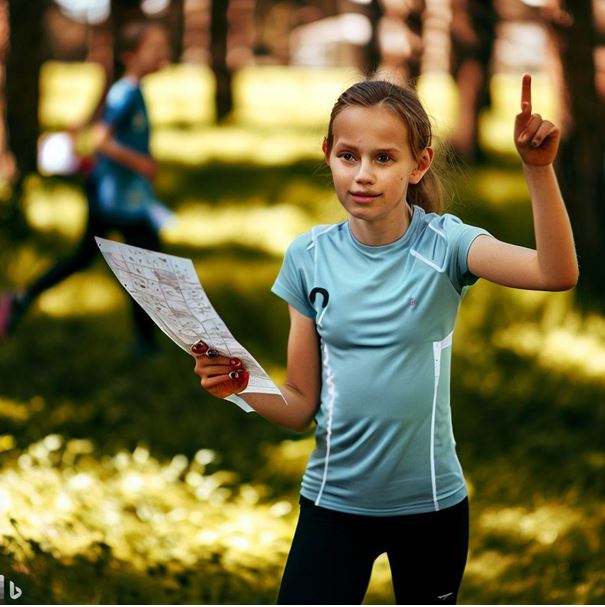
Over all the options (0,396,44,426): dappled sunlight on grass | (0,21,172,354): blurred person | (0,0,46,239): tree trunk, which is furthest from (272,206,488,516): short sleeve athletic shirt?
(0,0,46,239): tree trunk

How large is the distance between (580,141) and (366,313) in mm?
5747

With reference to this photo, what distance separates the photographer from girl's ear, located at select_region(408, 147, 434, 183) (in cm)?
263

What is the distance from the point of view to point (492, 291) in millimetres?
7656

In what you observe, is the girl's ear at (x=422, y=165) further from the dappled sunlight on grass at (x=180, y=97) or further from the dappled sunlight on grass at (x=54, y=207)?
the dappled sunlight on grass at (x=180, y=97)

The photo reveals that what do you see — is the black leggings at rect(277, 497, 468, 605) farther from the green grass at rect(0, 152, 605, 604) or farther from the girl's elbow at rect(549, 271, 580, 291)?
the green grass at rect(0, 152, 605, 604)

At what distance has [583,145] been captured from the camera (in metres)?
7.93

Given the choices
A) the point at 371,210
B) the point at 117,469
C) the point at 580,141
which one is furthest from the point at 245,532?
the point at 580,141

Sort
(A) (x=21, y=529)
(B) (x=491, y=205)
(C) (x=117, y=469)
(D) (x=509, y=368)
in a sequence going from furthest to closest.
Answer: (B) (x=491, y=205)
(D) (x=509, y=368)
(C) (x=117, y=469)
(A) (x=21, y=529)

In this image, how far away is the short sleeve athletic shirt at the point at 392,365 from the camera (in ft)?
8.36

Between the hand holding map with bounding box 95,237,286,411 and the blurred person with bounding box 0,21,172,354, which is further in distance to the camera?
the blurred person with bounding box 0,21,172,354

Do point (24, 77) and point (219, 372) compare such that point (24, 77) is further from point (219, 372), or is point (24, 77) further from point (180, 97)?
point (219, 372)

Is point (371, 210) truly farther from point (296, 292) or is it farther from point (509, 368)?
point (509, 368)

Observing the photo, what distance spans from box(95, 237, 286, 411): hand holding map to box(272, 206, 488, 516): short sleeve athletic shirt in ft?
0.89

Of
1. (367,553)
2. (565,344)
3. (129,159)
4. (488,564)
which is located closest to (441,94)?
(565,344)
